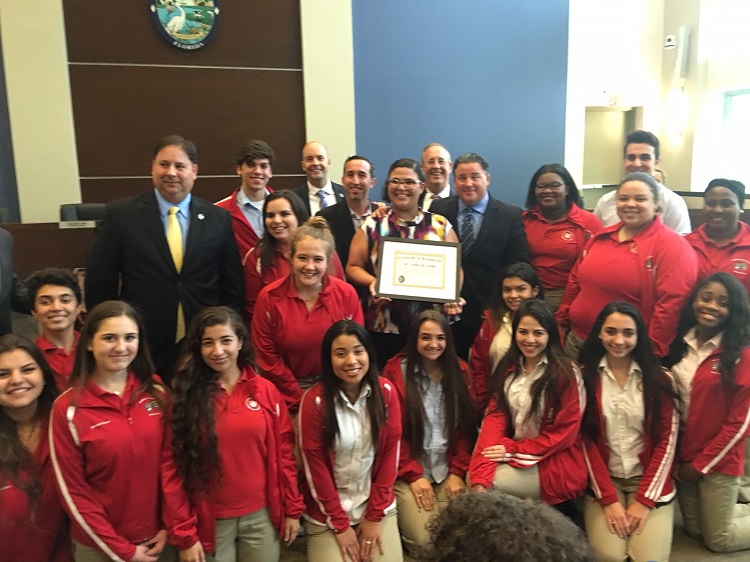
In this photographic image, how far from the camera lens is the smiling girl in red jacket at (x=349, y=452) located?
2.42 m

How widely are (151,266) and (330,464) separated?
3.90ft

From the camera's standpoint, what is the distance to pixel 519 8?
6.00m

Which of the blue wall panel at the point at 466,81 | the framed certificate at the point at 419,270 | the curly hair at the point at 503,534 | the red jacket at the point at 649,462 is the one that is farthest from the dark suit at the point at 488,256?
the blue wall panel at the point at 466,81

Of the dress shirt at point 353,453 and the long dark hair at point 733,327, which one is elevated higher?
the long dark hair at point 733,327

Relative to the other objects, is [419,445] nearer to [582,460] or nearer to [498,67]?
[582,460]

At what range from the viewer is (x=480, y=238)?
316 centimetres

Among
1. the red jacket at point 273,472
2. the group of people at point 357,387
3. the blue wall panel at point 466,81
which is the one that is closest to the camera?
the group of people at point 357,387

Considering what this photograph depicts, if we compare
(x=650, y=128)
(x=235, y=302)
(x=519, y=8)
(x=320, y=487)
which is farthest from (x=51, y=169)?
(x=650, y=128)

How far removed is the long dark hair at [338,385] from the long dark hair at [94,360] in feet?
2.15

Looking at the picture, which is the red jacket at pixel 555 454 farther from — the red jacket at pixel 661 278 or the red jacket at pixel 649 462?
the red jacket at pixel 661 278

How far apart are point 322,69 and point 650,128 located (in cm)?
488

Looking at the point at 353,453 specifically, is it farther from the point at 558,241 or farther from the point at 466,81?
the point at 466,81

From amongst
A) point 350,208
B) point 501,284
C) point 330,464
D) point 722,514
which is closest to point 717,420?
point 722,514

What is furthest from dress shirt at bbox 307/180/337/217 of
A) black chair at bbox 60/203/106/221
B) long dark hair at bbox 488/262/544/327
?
black chair at bbox 60/203/106/221
